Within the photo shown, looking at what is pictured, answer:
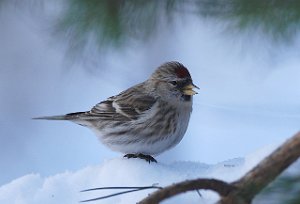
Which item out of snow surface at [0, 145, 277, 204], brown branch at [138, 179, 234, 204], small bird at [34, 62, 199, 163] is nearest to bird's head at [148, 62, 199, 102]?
small bird at [34, 62, 199, 163]

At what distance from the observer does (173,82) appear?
246 cm

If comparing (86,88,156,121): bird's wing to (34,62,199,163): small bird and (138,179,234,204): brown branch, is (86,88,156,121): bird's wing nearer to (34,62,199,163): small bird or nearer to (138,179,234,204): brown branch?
(34,62,199,163): small bird

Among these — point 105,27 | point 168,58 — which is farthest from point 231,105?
point 105,27

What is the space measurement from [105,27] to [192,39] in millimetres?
2247

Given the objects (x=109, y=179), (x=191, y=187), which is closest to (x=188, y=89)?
(x=109, y=179)

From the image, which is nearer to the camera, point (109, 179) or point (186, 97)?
A: point (109, 179)

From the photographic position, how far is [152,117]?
2.39 m

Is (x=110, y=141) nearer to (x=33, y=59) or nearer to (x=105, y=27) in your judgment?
(x=105, y=27)

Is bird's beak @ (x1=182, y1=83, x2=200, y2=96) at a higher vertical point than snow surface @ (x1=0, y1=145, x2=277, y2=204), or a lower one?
higher

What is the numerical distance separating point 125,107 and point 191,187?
1.65m

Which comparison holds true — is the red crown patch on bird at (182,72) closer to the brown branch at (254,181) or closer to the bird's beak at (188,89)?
the bird's beak at (188,89)

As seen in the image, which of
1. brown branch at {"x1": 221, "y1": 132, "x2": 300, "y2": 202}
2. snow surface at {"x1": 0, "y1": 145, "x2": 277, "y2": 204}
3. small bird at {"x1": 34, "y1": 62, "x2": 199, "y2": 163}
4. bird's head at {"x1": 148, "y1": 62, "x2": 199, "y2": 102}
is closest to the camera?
brown branch at {"x1": 221, "y1": 132, "x2": 300, "y2": 202}

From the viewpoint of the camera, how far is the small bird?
7.61 ft

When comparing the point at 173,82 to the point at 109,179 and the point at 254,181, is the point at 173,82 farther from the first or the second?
the point at 254,181
